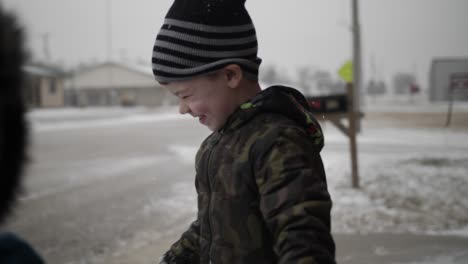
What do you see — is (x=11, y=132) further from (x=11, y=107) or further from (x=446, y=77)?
(x=446, y=77)

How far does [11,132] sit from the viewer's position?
65cm

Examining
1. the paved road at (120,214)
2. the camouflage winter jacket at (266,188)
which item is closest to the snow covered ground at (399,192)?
the paved road at (120,214)

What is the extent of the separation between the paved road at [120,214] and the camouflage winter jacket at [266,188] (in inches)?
20.7

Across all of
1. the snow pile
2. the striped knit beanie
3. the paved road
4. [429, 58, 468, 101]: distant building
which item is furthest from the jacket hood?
[429, 58, 468, 101]: distant building

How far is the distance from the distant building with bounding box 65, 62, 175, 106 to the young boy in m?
36.5

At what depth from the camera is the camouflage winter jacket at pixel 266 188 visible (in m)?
1.13

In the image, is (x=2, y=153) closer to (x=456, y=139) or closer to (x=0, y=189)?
(x=0, y=189)

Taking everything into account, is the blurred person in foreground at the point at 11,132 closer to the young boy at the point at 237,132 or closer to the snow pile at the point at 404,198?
the young boy at the point at 237,132

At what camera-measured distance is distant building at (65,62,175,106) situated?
3956 centimetres

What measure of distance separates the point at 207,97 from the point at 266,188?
13.8 inches

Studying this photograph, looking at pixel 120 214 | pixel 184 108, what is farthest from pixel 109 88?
pixel 184 108

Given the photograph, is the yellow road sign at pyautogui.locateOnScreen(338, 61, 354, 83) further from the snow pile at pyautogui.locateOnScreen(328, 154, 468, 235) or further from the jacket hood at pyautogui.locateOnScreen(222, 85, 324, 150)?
the jacket hood at pyautogui.locateOnScreen(222, 85, 324, 150)

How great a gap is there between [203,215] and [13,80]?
0.91m

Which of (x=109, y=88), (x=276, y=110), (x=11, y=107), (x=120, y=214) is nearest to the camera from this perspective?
(x=11, y=107)
